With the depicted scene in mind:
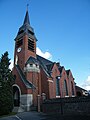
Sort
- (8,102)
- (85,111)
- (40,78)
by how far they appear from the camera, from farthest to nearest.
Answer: (40,78) < (8,102) < (85,111)

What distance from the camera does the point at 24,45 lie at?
3256cm

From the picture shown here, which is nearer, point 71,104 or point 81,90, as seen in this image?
point 71,104

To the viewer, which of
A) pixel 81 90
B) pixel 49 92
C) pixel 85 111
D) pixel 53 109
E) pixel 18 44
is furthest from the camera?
pixel 81 90

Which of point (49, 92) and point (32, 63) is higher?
point (32, 63)

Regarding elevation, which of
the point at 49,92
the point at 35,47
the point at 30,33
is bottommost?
the point at 49,92

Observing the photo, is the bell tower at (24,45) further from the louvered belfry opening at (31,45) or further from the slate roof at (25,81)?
the slate roof at (25,81)

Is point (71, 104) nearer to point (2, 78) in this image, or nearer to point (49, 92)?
point (49, 92)

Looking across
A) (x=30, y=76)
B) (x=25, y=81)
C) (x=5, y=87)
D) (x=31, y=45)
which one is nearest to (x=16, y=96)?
(x=25, y=81)

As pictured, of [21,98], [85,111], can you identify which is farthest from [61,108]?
[21,98]

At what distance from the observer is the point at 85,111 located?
63.8ft

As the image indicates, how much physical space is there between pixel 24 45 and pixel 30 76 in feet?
25.0

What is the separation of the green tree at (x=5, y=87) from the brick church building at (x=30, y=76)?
5308mm

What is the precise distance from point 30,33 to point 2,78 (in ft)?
56.9

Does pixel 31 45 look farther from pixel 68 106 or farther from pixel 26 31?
pixel 68 106
